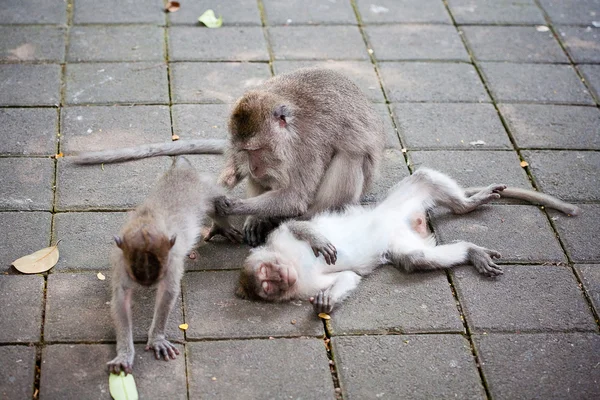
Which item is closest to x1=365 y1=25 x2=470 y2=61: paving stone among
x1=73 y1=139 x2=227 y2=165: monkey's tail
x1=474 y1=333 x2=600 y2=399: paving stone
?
x1=73 y1=139 x2=227 y2=165: monkey's tail

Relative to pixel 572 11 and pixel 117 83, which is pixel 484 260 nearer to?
pixel 117 83

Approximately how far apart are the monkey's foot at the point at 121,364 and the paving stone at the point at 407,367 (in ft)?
3.97

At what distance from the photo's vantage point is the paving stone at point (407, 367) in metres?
4.72

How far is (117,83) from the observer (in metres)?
7.40

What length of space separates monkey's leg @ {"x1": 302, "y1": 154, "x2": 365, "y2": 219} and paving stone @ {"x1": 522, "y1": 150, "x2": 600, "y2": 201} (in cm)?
164

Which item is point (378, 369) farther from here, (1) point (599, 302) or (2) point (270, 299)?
(1) point (599, 302)

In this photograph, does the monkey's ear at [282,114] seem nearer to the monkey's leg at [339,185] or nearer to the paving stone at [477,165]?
the monkey's leg at [339,185]

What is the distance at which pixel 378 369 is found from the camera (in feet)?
15.9

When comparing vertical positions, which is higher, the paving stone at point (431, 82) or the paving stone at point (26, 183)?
the paving stone at point (26, 183)

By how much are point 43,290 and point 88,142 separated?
1.76 metres

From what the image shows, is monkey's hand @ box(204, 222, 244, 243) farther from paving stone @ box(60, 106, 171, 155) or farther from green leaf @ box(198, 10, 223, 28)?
green leaf @ box(198, 10, 223, 28)

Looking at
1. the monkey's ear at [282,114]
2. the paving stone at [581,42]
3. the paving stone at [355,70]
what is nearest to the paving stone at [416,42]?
the paving stone at [355,70]

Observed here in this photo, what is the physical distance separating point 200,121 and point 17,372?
2.95m

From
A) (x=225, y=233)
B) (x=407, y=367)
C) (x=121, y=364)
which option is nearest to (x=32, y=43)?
(x=225, y=233)
